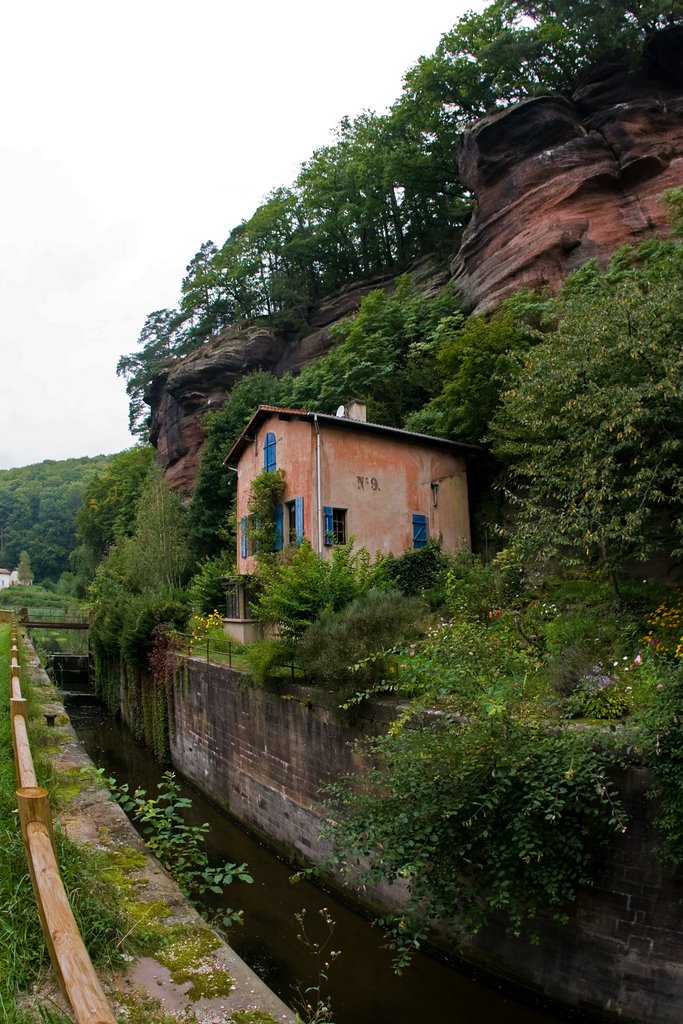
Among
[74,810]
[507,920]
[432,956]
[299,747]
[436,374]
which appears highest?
[436,374]

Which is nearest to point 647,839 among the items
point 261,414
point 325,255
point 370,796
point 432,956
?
point 370,796

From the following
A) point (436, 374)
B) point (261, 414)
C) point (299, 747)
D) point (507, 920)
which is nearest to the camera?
point (507, 920)

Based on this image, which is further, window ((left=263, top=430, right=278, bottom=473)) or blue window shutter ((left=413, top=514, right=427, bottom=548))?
window ((left=263, top=430, right=278, bottom=473))

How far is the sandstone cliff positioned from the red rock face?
0.04m

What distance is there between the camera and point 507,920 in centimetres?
727

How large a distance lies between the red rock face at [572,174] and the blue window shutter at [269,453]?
925 centimetres

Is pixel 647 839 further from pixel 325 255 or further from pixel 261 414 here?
pixel 325 255

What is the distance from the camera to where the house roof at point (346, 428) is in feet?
60.5

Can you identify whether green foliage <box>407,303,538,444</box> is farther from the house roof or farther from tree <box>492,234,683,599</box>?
tree <box>492,234,683,599</box>

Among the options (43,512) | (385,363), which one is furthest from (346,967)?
(43,512)

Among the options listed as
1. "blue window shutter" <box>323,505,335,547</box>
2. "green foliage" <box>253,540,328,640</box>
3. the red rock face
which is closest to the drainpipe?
"blue window shutter" <box>323,505,335,547</box>

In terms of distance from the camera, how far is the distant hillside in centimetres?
9181

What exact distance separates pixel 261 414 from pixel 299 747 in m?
12.2

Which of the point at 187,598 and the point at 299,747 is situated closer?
the point at 299,747
